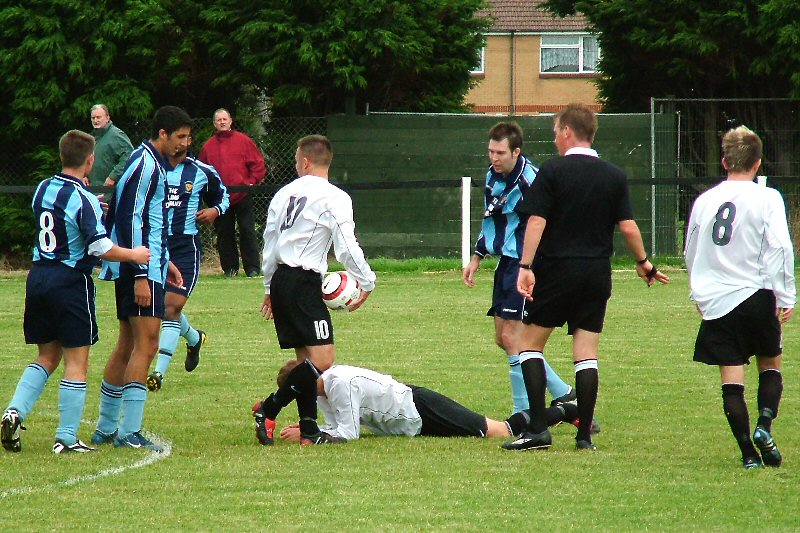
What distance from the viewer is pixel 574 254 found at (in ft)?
22.0

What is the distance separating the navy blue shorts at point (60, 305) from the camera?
6750mm

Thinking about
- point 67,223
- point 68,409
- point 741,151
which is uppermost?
point 741,151

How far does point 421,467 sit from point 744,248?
1.95 meters

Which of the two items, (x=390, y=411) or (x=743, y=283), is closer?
(x=743, y=283)

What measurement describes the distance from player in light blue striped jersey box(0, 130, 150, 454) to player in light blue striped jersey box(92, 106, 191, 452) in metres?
0.17

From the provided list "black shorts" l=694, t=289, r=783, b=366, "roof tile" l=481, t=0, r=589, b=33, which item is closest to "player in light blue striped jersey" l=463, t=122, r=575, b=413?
"black shorts" l=694, t=289, r=783, b=366

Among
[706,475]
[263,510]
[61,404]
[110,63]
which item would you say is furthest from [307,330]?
[110,63]

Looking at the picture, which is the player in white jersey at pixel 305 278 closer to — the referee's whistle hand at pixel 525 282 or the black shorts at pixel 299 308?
the black shorts at pixel 299 308

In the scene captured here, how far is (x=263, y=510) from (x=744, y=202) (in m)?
2.82

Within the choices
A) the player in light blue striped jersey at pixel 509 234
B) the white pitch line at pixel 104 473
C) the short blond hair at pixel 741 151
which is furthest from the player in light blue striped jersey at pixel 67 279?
the short blond hair at pixel 741 151

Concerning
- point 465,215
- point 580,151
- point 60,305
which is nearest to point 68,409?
point 60,305

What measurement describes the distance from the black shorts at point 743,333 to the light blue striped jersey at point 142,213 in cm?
293

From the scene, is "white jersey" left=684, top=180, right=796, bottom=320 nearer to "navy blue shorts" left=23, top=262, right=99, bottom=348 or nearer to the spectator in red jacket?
"navy blue shorts" left=23, top=262, right=99, bottom=348

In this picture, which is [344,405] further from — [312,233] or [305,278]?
[312,233]
